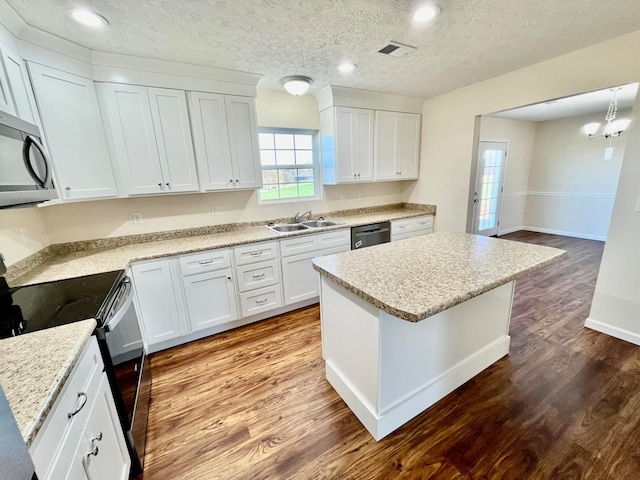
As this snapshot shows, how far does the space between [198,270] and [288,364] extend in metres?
1.14

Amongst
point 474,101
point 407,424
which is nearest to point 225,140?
point 407,424

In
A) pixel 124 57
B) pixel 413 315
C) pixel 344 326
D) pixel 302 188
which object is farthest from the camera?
pixel 302 188

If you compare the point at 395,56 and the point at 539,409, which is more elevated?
the point at 395,56

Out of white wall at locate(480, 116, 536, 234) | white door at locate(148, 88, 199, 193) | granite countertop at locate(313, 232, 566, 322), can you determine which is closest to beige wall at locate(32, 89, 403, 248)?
white door at locate(148, 88, 199, 193)

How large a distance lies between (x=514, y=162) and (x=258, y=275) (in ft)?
19.9

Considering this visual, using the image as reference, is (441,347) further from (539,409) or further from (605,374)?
(605,374)

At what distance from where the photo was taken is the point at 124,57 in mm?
2082

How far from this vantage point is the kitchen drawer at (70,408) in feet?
2.25

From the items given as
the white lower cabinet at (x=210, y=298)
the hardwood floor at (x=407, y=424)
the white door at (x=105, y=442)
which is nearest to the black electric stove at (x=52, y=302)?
the white door at (x=105, y=442)

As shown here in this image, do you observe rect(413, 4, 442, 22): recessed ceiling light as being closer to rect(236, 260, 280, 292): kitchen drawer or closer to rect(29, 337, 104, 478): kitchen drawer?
rect(236, 260, 280, 292): kitchen drawer

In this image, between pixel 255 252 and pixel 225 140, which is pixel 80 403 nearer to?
pixel 255 252

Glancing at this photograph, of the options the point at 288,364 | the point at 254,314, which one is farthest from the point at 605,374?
the point at 254,314

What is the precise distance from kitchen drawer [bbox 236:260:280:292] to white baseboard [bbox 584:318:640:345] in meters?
3.01

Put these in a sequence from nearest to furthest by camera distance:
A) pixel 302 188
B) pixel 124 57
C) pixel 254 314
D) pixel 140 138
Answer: pixel 124 57 < pixel 140 138 < pixel 254 314 < pixel 302 188
